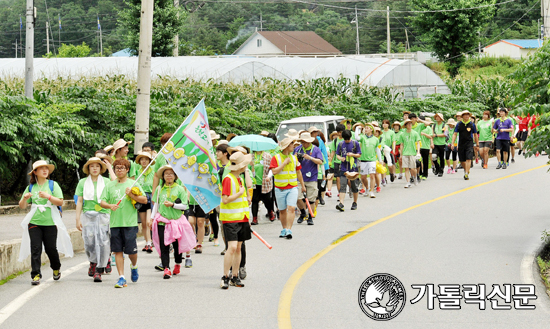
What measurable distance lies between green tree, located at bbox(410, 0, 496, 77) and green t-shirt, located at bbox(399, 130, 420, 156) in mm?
37784

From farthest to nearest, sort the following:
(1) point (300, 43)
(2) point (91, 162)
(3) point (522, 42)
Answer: (1) point (300, 43)
(3) point (522, 42)
(2) point (91, 162)

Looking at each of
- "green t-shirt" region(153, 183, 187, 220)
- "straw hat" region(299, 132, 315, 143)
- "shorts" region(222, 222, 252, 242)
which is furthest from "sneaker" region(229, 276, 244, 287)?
"straw hat" region(299, 132, 315, 143)

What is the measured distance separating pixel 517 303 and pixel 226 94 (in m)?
18.1

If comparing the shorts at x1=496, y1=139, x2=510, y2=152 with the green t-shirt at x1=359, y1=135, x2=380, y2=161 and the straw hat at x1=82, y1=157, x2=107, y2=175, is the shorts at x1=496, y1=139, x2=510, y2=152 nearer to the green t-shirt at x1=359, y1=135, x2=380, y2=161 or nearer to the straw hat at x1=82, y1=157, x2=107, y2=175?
the green t-shirt at x1=359, y1=135, x2=380, y2=161

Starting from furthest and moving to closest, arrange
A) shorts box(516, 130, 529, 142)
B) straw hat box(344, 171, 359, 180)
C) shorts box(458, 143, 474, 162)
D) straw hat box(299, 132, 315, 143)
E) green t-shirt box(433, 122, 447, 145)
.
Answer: shorts box(516, 130, 529, 142) < green t-shirt box(433, 122, 447, 145) < shorts box(458, 143, 474, 162) < straw hat box(344, 171, 359, 180) < straw hat box(299, 132, 315, 143)

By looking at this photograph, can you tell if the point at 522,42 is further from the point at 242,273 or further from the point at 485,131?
the point at 242,273

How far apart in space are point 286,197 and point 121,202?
157 inches

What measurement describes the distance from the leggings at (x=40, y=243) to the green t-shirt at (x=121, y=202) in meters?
0.87

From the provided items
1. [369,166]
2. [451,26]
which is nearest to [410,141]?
[369,166]

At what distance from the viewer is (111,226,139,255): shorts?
890 centimetres

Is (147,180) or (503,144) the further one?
(503,144)

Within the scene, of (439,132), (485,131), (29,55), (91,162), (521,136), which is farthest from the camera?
(521,136)

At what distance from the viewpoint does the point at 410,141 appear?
1902cm

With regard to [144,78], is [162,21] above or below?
above
